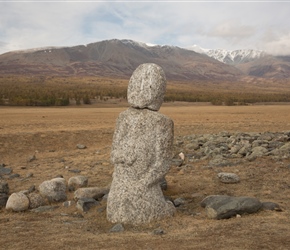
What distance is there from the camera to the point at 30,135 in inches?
819

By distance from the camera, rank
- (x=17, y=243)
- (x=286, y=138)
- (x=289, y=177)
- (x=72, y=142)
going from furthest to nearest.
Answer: (x=72, y=142) < (x=286, y=138) < (x=289, y=177) < (x=17, y=243)

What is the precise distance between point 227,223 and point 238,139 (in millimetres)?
9557

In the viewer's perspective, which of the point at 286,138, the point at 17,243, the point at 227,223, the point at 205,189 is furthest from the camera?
the point at 286,138

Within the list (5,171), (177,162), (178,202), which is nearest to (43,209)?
(178,202)

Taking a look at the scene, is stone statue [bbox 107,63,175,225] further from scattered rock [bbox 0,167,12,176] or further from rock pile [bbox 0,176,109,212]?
scattered rock [bbox 0,167,12,176]

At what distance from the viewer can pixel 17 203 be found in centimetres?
945

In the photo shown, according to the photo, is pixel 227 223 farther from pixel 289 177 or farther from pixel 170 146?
pixel 289 177

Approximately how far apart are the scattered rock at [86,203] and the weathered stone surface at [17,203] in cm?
139

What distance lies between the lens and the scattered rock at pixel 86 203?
30.8 feet

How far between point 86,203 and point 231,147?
802 cm

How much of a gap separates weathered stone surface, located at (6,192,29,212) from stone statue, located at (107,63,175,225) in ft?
8.58

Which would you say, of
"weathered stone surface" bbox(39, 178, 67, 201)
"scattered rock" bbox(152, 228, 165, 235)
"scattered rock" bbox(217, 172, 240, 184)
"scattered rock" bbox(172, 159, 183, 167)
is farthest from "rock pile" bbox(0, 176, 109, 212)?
"scattered rock" bbox(172, 159, 183, 167)

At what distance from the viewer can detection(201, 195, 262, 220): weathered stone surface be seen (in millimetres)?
7977

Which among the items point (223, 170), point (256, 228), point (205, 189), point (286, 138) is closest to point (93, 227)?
point (256, 228)
